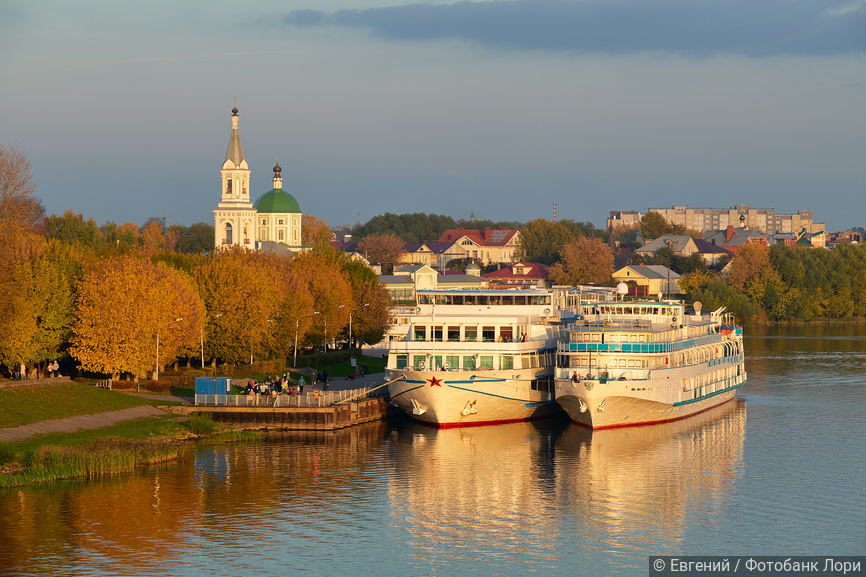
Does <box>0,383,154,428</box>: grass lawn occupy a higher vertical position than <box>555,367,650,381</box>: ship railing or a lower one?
lower

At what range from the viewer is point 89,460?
54.2 metres

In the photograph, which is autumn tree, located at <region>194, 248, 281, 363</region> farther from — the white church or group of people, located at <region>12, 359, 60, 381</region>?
the white church

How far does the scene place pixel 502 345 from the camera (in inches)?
2803

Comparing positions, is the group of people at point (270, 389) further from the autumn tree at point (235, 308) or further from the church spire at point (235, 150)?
the church spire at point (235, 150)

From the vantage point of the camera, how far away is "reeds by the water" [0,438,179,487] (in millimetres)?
51812

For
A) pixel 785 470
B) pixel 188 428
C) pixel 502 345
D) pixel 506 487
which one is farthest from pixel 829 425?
pixel 188 428

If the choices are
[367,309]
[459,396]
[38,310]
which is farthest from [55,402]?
[367,309]

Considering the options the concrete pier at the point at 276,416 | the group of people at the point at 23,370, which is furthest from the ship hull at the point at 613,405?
the group of people at the point at 23,370

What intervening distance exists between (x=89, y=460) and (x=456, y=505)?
1825cm

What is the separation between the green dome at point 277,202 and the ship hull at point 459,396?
108109 millimetres

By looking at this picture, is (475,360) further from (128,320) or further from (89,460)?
(89,460)

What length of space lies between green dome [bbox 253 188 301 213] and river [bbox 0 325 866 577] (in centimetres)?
10904

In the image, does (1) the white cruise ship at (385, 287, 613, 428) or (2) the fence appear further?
(1) the white cruise ship at (385, 287, 613, 428)

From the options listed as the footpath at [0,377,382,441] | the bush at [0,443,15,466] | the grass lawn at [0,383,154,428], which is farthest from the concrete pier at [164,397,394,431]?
the bush at [0,443,15,466]
